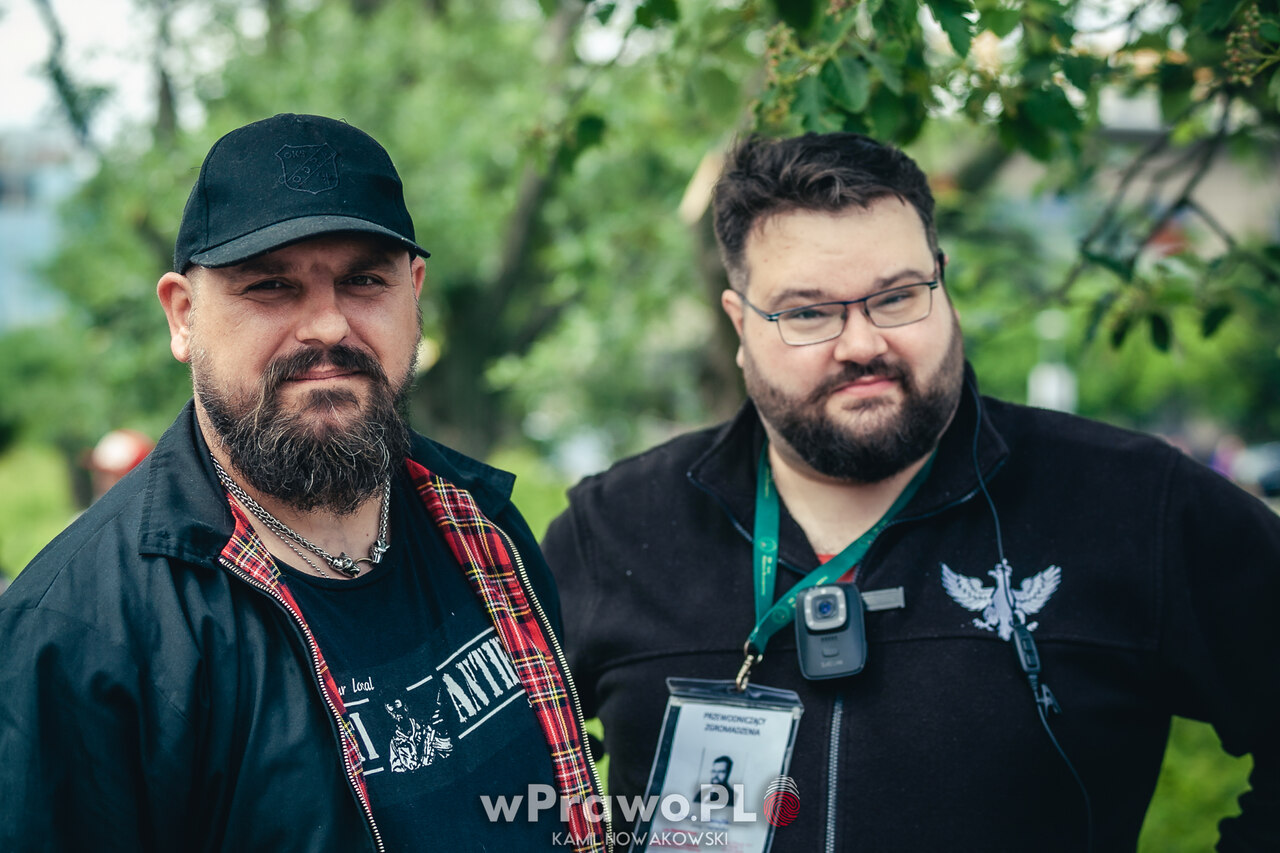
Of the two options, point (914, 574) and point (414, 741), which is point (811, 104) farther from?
point (414, 741)

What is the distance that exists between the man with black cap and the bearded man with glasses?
51 centimetres

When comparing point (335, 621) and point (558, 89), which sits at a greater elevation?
point (558, 89)

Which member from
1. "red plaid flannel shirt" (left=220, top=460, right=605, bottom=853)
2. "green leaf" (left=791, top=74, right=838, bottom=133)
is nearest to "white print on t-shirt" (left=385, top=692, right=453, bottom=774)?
"red plaid flannel shirt" (left=220, top=460, right=605, bottom=853)

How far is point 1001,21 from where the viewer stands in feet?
9.21

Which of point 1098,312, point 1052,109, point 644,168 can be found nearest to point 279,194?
point 1052,109

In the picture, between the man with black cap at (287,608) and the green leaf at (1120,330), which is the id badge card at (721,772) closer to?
the man with black cap at (287,608)

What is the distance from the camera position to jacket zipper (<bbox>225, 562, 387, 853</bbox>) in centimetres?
177

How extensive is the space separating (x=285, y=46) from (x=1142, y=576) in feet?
37.6

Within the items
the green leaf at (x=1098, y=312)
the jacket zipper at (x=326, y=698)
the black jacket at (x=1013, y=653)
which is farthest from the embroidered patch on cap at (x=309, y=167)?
the green leaf at (x=1098, y=312)

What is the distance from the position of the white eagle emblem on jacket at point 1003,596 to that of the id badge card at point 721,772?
44 cm

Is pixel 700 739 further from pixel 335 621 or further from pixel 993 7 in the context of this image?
pixel 993 7

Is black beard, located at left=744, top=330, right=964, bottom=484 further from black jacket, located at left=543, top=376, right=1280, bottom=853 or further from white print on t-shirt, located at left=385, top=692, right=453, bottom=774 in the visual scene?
white print on t-shirt, located at left=385, top=692, right=453, bottom=774

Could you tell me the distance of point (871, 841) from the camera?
2348mm

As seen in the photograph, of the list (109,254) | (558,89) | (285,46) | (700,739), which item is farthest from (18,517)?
(700,739)
